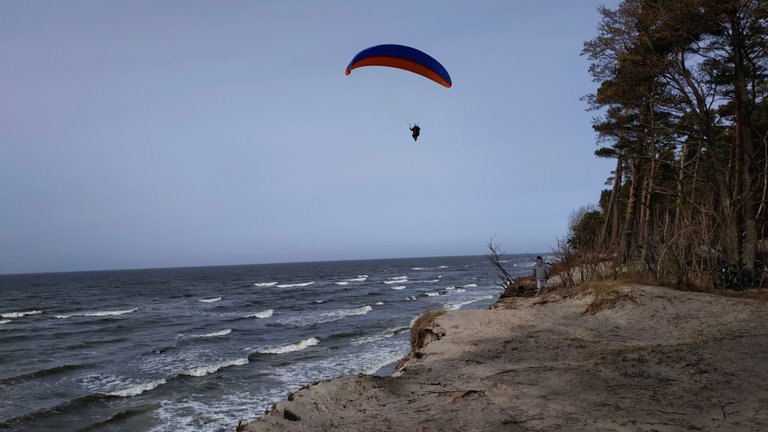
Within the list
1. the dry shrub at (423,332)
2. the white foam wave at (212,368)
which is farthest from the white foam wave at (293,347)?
the dry shrub at (423,332)

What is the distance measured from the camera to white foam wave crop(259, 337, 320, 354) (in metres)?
20.6

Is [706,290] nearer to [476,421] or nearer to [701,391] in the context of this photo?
[701,391]

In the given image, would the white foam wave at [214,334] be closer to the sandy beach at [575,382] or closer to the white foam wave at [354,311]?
the white foam wave at [354,311]

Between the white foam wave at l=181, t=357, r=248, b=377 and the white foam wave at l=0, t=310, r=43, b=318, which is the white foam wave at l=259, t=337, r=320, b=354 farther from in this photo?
the white foam wave at l=0, t=310, r=43, b=318

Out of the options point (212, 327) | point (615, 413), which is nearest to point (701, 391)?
point (615, 413)

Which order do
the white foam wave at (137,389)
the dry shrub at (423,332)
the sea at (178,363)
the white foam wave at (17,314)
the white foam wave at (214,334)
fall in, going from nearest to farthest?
the sea at (178,363) < the dry shrub at (423,332) < the white foam wave at (137,389) < the white foam wave at (214,334) < the white foam wave at (17,314)

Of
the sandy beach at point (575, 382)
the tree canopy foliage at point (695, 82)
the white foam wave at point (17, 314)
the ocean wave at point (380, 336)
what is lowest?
the white foam wave at point (17, 314)

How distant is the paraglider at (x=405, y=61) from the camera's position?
1433cm

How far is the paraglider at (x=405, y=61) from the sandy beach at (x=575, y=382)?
700cm

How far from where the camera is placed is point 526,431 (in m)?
5.46

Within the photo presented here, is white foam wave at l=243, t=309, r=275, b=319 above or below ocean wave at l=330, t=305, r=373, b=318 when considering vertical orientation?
below

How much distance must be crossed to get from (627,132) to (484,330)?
9.48 metres

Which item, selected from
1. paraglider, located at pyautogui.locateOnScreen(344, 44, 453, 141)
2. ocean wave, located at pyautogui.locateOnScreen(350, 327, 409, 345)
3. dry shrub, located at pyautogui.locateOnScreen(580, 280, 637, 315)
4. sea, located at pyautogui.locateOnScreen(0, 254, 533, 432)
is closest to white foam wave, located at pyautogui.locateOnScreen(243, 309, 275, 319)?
sea, located at pyautogui.locateOnScreen(0, 254, 533, 432)

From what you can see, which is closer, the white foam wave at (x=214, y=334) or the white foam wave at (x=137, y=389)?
the white foam wave at (x=137, y=389)
